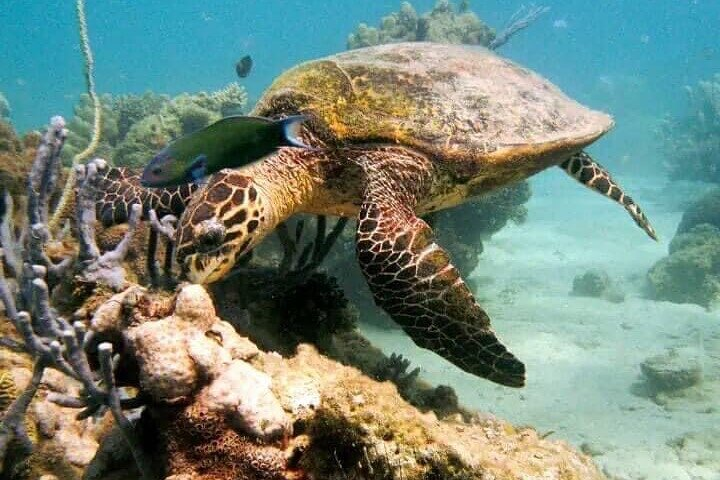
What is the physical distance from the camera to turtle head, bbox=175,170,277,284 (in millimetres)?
2969

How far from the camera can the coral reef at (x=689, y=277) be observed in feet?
38.4

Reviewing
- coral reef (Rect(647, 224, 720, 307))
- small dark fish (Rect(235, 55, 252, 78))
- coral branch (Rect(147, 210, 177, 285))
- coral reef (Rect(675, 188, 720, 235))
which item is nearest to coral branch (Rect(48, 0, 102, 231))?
coral branch (Rect(147, 210, 177, 285))

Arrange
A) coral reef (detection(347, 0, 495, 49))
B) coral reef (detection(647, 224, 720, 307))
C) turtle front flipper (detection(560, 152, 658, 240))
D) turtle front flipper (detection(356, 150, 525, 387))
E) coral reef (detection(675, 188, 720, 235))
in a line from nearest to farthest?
turtle front flipper (detection(356, 150, 525, 387))
turtle front flipper (detection(560, 152, 658, 240))
coral reef (detection(647, 224, 720, 307))
coral reef (detection(347, 0, 495, 49))
coral reef (detection(675, 188, 720, 235))

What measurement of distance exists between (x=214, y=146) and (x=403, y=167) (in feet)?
6.82

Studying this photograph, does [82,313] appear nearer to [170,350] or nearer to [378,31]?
[170,350]

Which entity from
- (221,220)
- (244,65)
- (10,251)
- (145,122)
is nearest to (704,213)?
(244,65)

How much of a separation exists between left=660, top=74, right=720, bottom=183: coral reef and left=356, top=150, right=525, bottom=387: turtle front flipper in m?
24.9

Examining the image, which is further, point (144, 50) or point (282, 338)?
point (144, 50)

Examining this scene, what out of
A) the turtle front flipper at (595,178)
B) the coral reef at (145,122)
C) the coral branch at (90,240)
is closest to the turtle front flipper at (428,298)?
the coral branch at (90,240)

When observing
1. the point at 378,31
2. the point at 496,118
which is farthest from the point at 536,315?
the point at 378,31

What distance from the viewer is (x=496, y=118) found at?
4.38 m

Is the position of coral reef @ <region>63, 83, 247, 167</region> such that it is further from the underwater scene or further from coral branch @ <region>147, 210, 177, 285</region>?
coral branch @ <region>147, 210, 177, 285</region>

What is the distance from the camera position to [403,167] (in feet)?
13.1

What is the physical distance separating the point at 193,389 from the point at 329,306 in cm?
200
